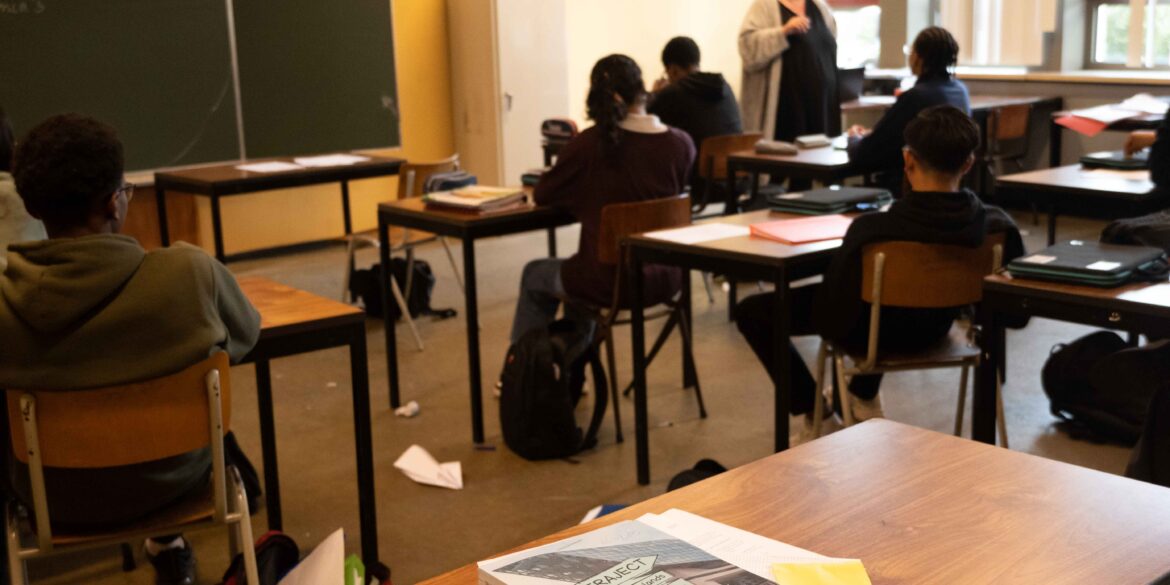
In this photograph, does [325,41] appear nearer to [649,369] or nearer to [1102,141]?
[649,369]

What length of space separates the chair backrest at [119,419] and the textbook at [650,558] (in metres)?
1.10

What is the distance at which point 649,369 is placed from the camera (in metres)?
4.70

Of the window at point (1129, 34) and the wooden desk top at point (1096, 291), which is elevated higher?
the window at point (1129, 34)

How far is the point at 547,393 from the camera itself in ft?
12.0

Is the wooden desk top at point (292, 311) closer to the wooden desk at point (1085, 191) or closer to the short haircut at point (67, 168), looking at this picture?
the short haircut at point (67, 168)

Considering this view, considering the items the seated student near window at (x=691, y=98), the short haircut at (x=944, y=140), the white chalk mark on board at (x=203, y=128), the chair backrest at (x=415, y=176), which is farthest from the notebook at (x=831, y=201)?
the white chalk mark on board at (x=203, y=128)

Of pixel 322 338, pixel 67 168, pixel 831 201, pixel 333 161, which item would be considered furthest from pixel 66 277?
pixel 333 161

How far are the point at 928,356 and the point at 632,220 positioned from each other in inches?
38.1

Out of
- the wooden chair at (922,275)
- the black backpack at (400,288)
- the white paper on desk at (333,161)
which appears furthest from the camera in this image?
the black backpack at (400,288)

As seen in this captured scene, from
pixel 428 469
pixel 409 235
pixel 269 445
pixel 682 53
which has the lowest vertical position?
pixel 428 469

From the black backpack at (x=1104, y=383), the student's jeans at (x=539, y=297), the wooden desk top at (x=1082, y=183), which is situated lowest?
the black backpack at (x=1104, y=383)

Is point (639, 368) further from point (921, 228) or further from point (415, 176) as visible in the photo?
point (415, 176)

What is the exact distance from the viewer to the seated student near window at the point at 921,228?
296cm

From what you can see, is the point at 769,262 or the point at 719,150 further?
the point at 719,150
